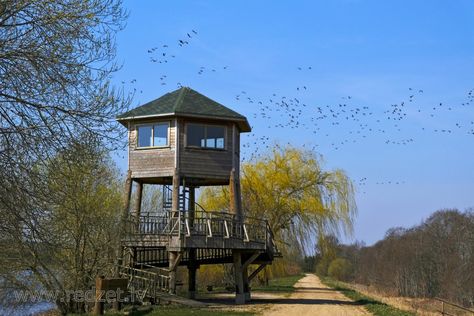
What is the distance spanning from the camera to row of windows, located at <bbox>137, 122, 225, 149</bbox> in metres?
25.1

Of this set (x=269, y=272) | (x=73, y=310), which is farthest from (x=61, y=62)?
(x=269, y=272)

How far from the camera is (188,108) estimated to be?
2525 centimetres

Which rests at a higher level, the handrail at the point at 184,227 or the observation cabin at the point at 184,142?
the observation cabin at the point at 184,142

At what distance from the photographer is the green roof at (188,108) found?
81.8 feet

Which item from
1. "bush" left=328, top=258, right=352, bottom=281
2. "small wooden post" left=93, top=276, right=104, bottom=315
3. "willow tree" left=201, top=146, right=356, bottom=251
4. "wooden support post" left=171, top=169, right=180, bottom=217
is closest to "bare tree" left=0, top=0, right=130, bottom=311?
"small wooden post" left=93, top=276, right=104, bottom=315

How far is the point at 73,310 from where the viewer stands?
2044cm

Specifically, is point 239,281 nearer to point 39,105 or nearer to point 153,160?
point 153,160

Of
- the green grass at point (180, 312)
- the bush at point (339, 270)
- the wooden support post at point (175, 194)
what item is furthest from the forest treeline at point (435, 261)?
the green grass at point (180, 312)

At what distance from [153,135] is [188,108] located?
6.23ft

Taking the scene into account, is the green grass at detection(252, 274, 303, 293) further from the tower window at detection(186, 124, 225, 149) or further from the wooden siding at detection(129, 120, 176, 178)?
the wooden siding at detection(129, 120, 176, 178)

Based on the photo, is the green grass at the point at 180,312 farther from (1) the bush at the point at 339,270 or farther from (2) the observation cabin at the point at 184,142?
(1) the bush at the point at 339,270

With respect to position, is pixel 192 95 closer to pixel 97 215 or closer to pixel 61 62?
pixel 97 215

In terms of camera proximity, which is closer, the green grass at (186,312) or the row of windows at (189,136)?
the green grass at (186,312)

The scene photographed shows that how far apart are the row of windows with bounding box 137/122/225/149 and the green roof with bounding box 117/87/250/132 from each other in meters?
0.58
